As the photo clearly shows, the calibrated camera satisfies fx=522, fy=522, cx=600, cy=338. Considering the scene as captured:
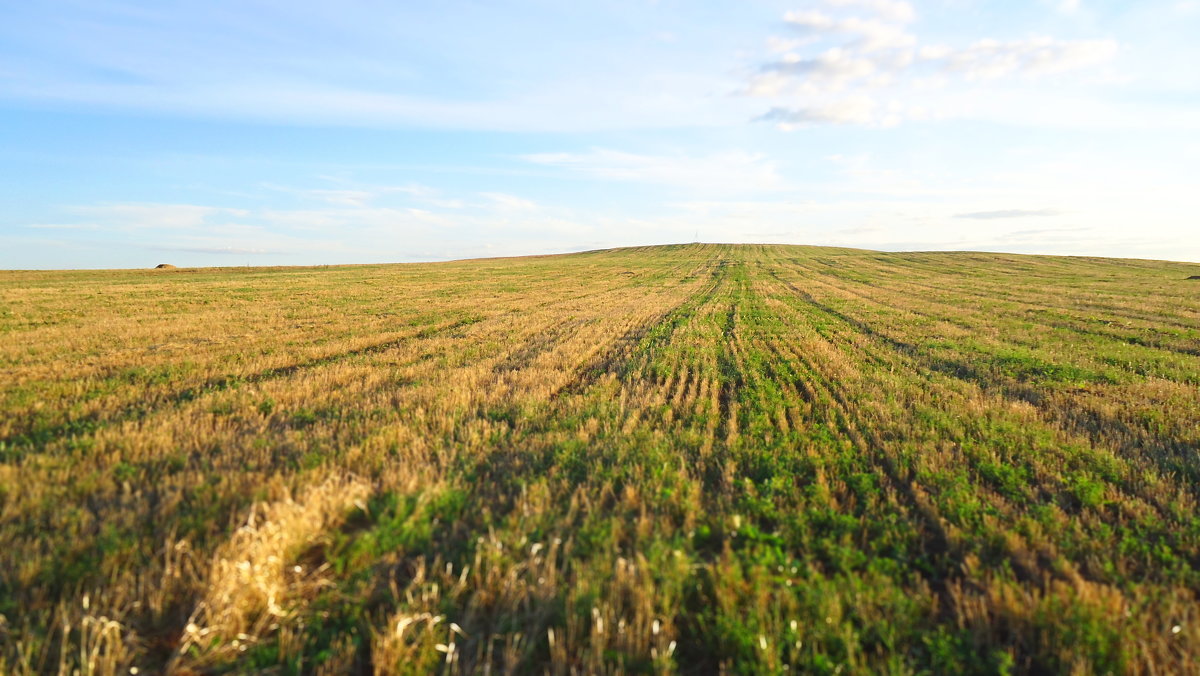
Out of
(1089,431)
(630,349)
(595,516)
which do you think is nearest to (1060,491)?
(1089,431)

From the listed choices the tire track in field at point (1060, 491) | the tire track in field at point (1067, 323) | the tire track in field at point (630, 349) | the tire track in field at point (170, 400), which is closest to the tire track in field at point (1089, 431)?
the tire track in field at point (1060, 491)

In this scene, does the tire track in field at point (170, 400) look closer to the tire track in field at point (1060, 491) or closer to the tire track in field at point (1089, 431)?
the tire track in field at point (1060, 491)

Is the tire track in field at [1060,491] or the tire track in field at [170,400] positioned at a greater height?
the tire track in field at [170,400]

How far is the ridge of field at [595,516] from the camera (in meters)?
3.51

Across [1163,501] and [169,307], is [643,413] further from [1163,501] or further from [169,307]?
[169,307]

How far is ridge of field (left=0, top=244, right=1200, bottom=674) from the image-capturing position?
3510 millimetres

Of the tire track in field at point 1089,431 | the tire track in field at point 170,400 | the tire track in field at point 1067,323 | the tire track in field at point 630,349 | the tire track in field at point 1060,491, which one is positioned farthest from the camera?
the tire track in field at point 1067,323

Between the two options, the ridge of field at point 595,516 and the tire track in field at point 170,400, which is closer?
the ridge of field at point 595,516

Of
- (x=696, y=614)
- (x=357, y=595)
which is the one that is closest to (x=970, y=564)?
(x=696, y=614)

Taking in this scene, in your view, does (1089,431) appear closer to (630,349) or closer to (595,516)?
(595,516)

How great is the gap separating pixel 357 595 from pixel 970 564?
4982 millimetres

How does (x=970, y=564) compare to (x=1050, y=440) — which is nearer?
(x=970, y=564)

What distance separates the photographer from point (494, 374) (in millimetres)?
11438

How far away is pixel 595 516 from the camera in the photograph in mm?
5137
